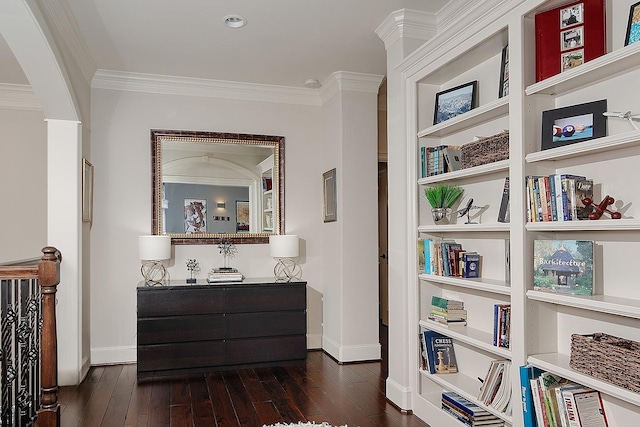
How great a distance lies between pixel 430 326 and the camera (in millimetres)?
3223

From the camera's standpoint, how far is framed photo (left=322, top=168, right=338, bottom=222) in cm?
487

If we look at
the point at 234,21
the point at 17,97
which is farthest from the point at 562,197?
the point at 17,97

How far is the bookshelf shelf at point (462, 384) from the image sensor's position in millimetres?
2752

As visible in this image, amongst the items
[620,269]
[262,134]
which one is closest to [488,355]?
[620,269]

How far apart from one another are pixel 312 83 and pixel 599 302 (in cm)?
358

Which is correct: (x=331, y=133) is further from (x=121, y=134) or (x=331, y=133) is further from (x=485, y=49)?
(x=485, y=49)

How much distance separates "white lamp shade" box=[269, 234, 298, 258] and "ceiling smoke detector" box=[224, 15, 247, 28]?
1.97m

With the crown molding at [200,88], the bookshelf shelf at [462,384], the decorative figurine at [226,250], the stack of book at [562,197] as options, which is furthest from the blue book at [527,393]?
the crown molding at [200,88]

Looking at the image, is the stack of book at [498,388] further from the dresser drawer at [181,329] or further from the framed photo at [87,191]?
the framed photo at [87,191]

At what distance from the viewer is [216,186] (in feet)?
16.5

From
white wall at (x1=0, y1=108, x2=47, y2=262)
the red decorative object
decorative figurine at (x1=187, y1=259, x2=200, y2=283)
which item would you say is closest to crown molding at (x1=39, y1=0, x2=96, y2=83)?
white wall at (x1=0, y1=108, x2=47, y2=262)

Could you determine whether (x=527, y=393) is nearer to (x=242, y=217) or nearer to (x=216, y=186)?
(x=242, y=217)

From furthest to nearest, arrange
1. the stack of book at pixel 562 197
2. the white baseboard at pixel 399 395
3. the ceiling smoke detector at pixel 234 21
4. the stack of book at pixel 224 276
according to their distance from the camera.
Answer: the stack of book at pixel 224 276 < the ceiling smoke detector at pixel 234 21 < the white baseboard at pixel 399 395 < the stack of book at pixel 562 197

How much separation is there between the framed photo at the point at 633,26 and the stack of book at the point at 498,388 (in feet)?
5.31
